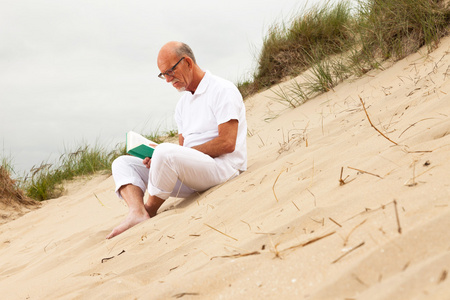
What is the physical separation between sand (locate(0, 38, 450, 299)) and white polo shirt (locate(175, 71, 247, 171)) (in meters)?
0.39

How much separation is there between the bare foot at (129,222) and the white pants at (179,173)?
188 mm

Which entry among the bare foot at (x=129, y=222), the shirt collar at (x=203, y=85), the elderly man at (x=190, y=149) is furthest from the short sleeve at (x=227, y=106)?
the bare foot at (x=129, y=222)

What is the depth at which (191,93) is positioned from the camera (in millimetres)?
4176

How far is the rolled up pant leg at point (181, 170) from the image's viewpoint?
3.61 metres

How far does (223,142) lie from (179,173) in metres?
0.40

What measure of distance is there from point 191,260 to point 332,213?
0.64m

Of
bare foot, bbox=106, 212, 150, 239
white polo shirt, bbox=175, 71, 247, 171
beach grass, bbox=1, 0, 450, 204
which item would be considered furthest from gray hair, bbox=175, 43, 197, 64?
beach grass, bbox=1, 0, 450, 204

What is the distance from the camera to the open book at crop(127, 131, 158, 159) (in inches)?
151

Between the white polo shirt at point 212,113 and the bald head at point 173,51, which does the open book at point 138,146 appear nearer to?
the white polo shirt at point 212,113

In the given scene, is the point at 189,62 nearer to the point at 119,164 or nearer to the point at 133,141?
the point at 133,141

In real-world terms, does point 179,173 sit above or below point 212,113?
below

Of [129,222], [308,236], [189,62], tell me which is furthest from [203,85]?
[308,236]

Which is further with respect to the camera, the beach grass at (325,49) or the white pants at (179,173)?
the beach grass at (325,49)

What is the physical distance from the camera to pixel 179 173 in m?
3.71
